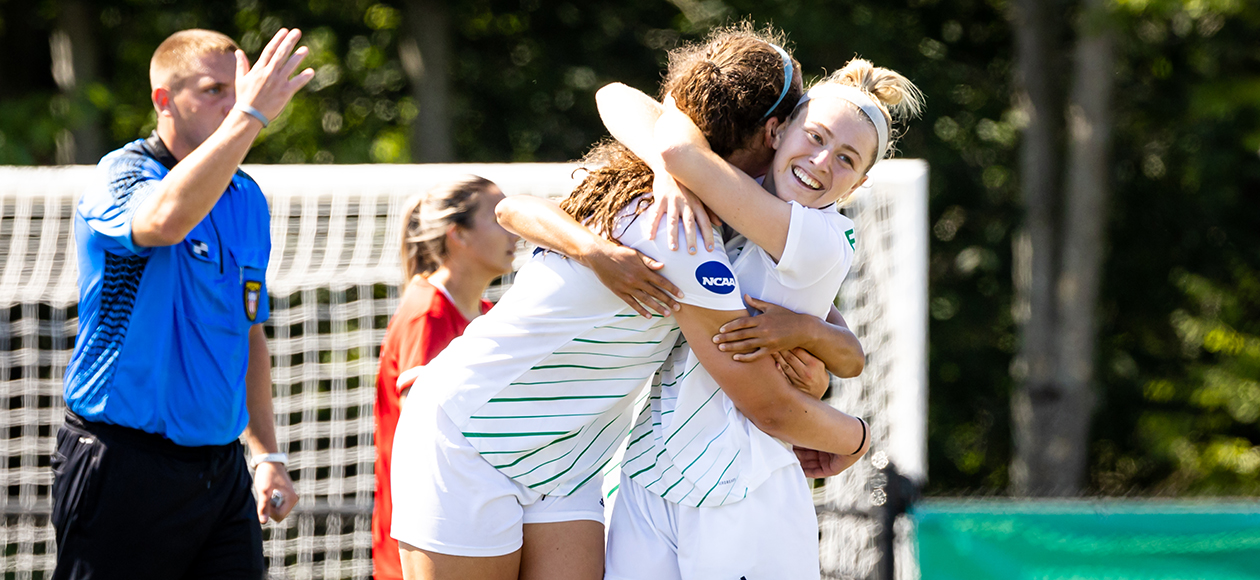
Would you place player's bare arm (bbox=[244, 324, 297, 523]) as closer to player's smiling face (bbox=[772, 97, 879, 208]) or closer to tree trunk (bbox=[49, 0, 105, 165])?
player's smiling face (bbox=[772, 97, 879, 208])

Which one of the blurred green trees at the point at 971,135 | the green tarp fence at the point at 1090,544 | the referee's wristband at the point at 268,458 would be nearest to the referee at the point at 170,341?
the referee's wristband at the point at 268,458

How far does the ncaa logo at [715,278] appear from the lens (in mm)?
1871

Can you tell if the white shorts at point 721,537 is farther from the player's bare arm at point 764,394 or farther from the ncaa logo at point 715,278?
the ncaa logo at point 715,278

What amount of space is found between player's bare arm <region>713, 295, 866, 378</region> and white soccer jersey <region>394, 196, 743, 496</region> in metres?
0.07

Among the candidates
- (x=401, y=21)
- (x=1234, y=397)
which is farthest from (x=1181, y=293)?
(x=401, y=21)

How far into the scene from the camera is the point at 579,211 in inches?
82.0

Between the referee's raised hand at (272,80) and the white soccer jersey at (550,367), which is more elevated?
the referee's raised hand at (272,80)

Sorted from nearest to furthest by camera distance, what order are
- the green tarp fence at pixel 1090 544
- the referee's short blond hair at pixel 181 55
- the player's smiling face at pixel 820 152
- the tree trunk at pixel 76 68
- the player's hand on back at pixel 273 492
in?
the player's smiling face at pixel 820 152 → the referee's short blond hair at pixel 181 55 → the player's hand on back at pixel 273 492 → the green tarp fence at pixel 1090 544 → the tree trunk at pixel 76 68

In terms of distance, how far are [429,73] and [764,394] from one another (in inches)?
391

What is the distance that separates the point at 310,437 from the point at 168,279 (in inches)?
147

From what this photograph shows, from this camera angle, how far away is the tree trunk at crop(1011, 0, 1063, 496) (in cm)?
1177

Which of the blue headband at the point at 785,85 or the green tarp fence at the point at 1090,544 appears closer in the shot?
the blue headband at the point at 785,85

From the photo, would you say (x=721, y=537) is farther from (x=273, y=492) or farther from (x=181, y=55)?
(x=181, y=55)

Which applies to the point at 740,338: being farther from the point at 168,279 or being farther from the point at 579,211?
the point at 168,279
